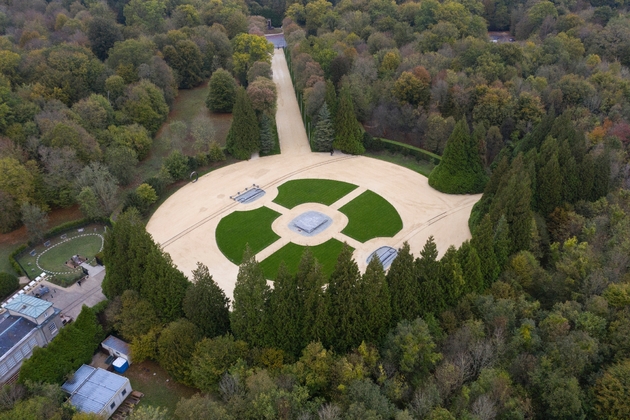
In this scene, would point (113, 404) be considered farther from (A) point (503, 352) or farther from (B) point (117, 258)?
(A) point (503, 352)

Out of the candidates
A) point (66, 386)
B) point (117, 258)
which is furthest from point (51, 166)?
point (66, 386)

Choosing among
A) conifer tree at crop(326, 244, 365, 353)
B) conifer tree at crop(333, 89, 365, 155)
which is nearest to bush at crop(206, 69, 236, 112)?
conifer tree at crop(333, 89, 365, 155)

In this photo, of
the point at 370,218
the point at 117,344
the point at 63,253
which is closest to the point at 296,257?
the point at 370,218

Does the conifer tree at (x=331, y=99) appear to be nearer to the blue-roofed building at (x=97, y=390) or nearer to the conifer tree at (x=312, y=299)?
the conifer tree at (x=312, y=299)

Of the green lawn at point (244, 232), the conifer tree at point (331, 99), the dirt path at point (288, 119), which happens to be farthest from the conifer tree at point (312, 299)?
the conifer tree at point (331, 99)

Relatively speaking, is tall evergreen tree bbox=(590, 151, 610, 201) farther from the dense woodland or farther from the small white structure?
the small white structure

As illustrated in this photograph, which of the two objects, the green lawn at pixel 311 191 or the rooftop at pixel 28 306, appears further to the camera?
the green lawn at pixel 311 191

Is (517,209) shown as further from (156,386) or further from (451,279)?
(156,386)
